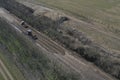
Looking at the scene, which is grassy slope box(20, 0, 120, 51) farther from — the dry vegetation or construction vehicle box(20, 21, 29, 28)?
construction vehicle box(20, 21, 29, 28)

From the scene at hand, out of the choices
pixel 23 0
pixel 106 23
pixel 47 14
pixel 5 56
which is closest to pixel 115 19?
pixel 106 23

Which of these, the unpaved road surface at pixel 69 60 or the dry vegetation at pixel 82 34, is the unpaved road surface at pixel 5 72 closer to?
the unpaved road surface at pixel 69 60

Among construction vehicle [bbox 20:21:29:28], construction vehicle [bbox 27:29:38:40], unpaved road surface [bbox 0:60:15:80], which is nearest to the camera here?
unpaved road surface [bbox 0:60:15:80]

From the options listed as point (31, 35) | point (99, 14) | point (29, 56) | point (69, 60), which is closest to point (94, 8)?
point (99, 14)

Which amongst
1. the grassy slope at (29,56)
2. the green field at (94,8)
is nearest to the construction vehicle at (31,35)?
the grassy slope at (29,56)

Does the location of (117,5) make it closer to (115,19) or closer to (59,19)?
(115,19)

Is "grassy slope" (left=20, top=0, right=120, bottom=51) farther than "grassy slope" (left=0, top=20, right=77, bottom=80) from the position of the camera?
Yes

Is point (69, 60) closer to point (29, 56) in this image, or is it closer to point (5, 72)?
point (29, 56)

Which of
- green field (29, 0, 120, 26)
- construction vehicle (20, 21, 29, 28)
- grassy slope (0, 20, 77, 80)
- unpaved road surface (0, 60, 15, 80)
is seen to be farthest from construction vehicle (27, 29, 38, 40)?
green field (29, 0, 120, 26)
